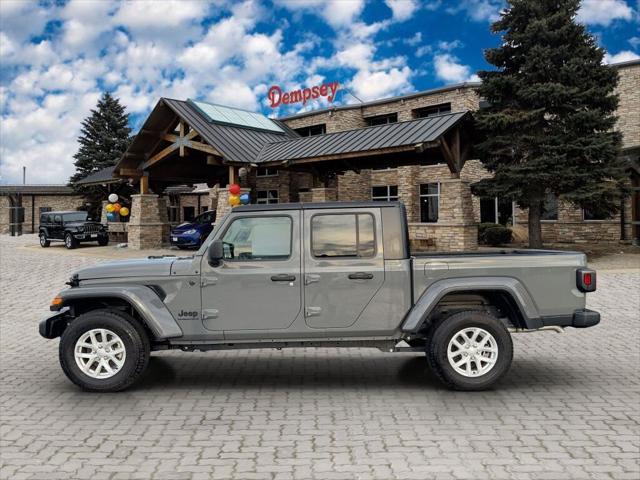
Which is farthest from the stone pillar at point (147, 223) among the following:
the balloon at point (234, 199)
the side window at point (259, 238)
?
the side window at point (259, 238)

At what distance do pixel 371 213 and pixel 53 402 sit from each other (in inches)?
143

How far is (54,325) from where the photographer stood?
20.9 feet

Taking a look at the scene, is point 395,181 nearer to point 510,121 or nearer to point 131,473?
point 510,121

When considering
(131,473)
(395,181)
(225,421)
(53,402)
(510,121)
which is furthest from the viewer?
(395,181)

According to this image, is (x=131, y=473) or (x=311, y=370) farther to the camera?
(x=311, y=370)

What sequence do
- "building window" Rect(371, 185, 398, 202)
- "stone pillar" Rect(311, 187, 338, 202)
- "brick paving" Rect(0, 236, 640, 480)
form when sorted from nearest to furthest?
1. "brick paving" Rect(0, 236, 640, 480)
2. "stone pillar" Rect(311, 187, 338, 202)
3. "building window" Rect(371, 185, 398, 202)

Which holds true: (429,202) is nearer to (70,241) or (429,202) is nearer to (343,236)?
(70,241)

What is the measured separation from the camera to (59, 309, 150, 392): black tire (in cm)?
596

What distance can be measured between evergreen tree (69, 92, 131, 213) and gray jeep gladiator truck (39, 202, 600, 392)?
45.1m

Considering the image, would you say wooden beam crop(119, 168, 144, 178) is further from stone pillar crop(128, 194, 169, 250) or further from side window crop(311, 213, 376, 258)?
side window crop(311, 213, 376, 258)

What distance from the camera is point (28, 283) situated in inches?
635

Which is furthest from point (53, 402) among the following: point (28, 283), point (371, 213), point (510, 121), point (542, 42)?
point (542, 42)

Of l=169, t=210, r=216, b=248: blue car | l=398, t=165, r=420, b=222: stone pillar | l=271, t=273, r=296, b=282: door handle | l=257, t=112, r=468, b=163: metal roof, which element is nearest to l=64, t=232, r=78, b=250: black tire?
l=169, t=210, r=216, b=248: blue car

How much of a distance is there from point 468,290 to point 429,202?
1147 inches
